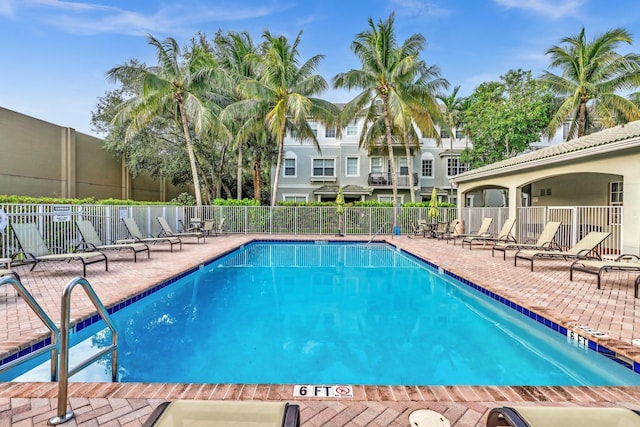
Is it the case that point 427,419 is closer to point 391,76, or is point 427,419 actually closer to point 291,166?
point 391,76

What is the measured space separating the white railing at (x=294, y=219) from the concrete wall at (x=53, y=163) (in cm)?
802

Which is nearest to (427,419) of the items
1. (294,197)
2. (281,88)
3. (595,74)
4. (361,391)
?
(361,391)

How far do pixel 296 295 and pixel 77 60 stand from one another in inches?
691

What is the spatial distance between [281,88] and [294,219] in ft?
21.8

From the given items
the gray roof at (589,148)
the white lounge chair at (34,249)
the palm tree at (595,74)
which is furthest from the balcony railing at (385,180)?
the white lounge chair at (34,249)

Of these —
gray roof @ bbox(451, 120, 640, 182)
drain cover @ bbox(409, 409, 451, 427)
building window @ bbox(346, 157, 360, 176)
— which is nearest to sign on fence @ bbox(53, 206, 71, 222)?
drain cover @ bbox(409, 409, 451, 427)

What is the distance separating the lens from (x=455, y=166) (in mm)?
25828

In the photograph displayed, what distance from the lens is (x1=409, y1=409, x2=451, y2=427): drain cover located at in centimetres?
229

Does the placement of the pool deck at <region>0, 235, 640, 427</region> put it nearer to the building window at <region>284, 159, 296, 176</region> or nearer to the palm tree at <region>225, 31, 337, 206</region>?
the palm tree at <region>225, 31, 337, 206</region>

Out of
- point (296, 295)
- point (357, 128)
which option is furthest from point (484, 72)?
point (296, 295)

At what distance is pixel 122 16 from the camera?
44.7 feet

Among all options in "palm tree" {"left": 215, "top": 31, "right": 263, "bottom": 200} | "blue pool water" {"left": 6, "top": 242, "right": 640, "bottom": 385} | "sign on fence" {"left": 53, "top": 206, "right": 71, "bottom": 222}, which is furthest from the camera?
"palm tree" {"left": 215, "top": 31, "right": 263, "bottom": 200}

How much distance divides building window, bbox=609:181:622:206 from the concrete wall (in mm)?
26291

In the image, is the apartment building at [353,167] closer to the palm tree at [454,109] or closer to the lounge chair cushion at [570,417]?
the palm tree at [454,109]
